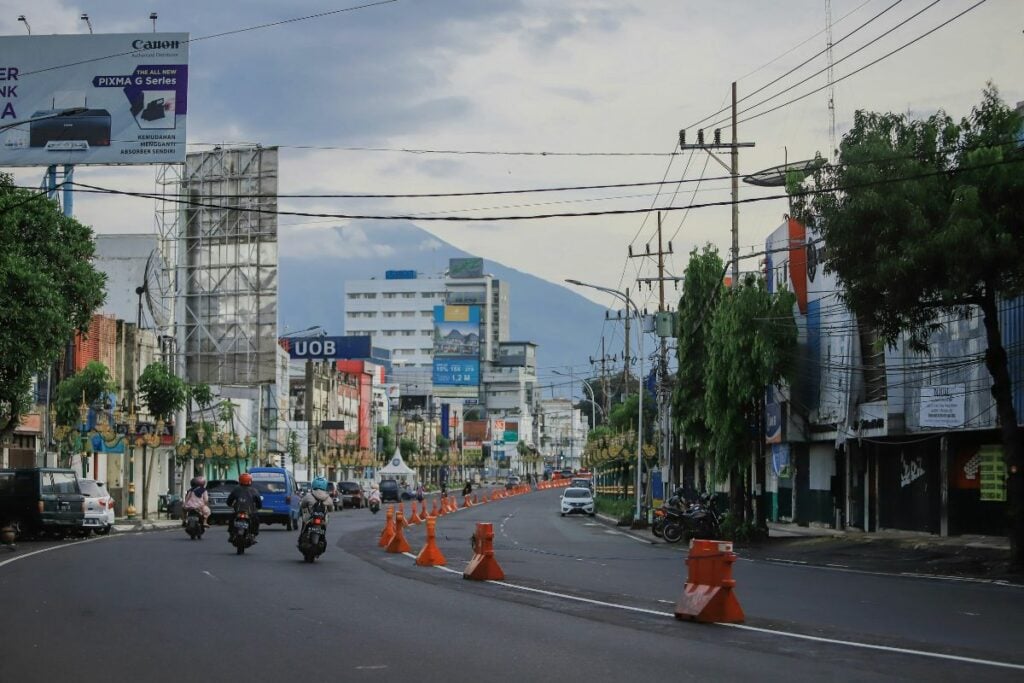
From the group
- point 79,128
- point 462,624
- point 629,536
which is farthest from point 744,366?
point 79,128

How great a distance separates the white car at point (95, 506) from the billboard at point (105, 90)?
13752mm

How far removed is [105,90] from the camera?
1986 inches

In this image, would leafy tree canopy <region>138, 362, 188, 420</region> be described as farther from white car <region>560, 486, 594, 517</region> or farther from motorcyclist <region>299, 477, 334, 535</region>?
motorcyclist <region>299, 477, 334, 535</region>

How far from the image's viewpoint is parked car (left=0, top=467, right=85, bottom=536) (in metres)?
37.5

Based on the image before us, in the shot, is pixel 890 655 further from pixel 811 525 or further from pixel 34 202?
pixel 811 525

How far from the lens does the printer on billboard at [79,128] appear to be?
1988 inches

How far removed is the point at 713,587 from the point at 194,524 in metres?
24.9

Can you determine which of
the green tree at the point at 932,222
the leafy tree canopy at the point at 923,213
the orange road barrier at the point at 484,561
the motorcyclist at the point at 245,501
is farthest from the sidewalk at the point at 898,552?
the motorcyclist at the point at 245,501

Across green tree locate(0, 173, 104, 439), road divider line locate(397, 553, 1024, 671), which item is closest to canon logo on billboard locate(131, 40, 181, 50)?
green tree locate(0, 173, 104, 439)

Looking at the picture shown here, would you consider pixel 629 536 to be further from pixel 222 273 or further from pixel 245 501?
pixel 222 273

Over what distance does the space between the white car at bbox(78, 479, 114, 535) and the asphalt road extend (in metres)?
12.7

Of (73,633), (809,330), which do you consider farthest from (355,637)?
(809,330)

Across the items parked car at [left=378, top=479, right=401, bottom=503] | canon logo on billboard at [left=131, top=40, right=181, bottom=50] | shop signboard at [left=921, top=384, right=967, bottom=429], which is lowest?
parked car at [left=378, top=479, right=401, bottom=503]

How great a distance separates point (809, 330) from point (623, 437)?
122 feet
